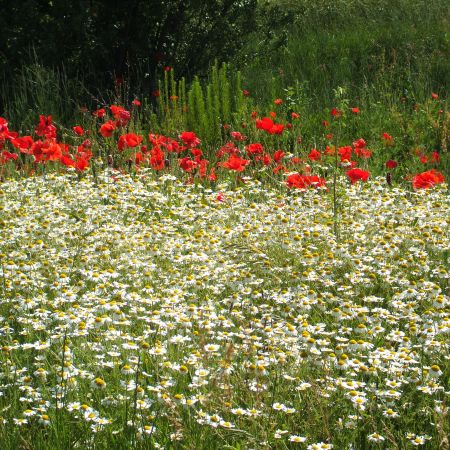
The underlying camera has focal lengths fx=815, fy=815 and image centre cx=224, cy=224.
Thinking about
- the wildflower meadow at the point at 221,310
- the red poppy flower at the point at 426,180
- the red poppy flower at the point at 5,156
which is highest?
the red poppy flower at the point at 5,156

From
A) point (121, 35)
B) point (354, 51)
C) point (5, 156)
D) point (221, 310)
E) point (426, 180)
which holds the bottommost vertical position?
point (221, 310)

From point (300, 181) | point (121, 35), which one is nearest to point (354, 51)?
point (121, 35)

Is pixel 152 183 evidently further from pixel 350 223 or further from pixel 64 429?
pixel 64 429

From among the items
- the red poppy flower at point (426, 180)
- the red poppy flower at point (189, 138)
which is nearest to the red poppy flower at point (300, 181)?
the red poppy flower at point (426, 180)

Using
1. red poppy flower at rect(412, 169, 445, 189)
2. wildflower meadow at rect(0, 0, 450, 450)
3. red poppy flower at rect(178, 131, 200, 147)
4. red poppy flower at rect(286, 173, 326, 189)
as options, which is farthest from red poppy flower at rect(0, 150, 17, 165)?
red poppy flower at rect(412, 169, 445, 189)

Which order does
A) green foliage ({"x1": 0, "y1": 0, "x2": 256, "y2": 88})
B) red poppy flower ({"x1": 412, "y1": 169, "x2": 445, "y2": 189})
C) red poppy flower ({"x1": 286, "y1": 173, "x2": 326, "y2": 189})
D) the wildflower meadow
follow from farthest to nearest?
green foliage ({"x1": 0, "y1": 0, "x2": 256, "y2": 88}) → red poppy flower ({"x1": 286, "y1": 173, "x2": 326, "y2": 189}) → red poppy flower ({"x1": 412, "y1": 169, "x2": 445, "y2": 189}) → the wildflower meadow

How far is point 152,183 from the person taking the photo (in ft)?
17.9

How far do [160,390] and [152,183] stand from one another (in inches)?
111

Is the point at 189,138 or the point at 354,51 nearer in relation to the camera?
the point at 189,138

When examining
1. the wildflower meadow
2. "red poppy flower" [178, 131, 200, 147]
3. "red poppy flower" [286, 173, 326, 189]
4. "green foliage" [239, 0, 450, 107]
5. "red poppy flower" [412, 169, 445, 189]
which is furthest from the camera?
"green foliage" [239, 0, 450, 107]

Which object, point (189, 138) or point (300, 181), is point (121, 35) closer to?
point (189, 138)

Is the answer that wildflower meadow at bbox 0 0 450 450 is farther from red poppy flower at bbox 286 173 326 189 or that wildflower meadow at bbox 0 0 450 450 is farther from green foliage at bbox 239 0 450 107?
green foliage at bbox 239 0 450 107

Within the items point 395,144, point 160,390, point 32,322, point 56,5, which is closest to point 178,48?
point 56,5

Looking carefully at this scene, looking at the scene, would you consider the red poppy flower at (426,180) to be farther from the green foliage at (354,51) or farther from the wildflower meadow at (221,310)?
the green foliage at (354,51)
